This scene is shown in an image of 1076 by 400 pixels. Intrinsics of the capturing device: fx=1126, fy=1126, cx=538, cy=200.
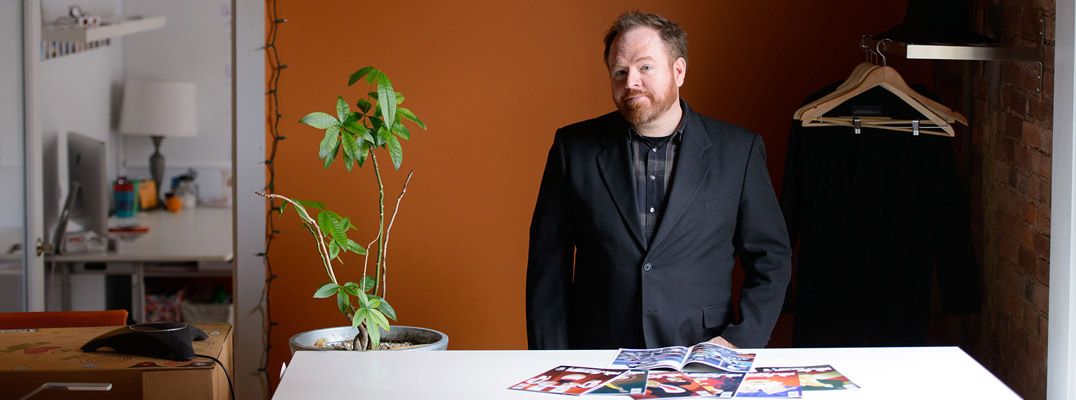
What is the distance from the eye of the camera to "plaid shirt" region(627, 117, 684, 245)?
9.30ft

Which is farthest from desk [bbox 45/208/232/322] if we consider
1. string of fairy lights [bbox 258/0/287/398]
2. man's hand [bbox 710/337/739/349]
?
man's hand [bbox 710/337/739/349]

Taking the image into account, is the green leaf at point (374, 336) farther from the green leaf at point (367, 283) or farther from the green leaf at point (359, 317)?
the green leaf at point (367, 283)

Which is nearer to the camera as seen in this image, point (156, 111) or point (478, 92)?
point (478, 92)

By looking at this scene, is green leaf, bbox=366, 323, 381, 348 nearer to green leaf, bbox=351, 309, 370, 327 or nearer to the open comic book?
green leaf, bbox=351, 309, 370, 327

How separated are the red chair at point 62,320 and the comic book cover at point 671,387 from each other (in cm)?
150

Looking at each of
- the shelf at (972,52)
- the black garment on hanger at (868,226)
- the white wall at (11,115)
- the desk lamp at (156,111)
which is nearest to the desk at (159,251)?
the desk lamp at (156,111)

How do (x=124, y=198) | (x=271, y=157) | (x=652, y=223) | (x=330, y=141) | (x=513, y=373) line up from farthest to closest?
(x=124, y=198) → (x=271, y=157) → (x=330, y=141) → (x=652, y=223) → (x=513, y=373)

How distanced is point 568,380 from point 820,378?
50 centimetres

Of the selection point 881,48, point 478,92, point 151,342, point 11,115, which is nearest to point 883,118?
point 881,48

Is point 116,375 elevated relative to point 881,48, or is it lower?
lower

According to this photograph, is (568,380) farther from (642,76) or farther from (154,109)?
(154,109)

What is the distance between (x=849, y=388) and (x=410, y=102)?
199 centimetres

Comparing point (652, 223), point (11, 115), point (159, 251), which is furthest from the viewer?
point (159, 251)

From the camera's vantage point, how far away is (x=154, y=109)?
688 centimetres
